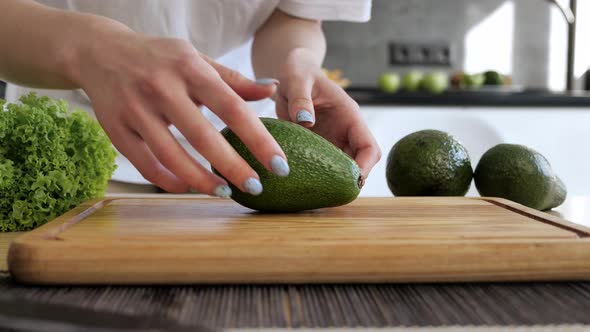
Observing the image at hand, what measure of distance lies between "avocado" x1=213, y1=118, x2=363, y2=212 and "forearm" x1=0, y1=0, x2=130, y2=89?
0.69ft

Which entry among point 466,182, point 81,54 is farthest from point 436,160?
point 81,54

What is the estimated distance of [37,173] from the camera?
0.86m

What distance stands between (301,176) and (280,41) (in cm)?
74

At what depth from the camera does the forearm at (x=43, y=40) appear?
722mm

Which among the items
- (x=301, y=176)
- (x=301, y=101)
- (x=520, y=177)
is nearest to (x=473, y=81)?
(x=520, y=177)

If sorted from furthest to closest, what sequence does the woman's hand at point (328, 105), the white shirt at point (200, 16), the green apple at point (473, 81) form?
the green apple at point (473, 81)
the white shirt at point (200, 16)
the woman's hand at point (328, 105)

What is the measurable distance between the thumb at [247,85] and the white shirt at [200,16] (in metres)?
0.75

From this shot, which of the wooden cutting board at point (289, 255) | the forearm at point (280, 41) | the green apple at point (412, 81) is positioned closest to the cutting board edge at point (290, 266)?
the wooden cutting board at point (289, 255)

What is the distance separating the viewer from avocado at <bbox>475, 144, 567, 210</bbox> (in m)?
1.01

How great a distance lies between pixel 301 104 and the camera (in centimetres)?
90

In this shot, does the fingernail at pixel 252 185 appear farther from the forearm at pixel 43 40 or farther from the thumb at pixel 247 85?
the forearm at pixel 43 40

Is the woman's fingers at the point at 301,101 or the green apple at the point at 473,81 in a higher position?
the woman's fingers at the point at 301,101

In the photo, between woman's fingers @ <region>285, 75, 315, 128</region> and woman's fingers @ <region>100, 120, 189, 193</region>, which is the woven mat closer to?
woman's fingers @ <region>100, 120, 189, 193</region>

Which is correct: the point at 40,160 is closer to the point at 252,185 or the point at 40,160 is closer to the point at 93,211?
the point at 93,211
